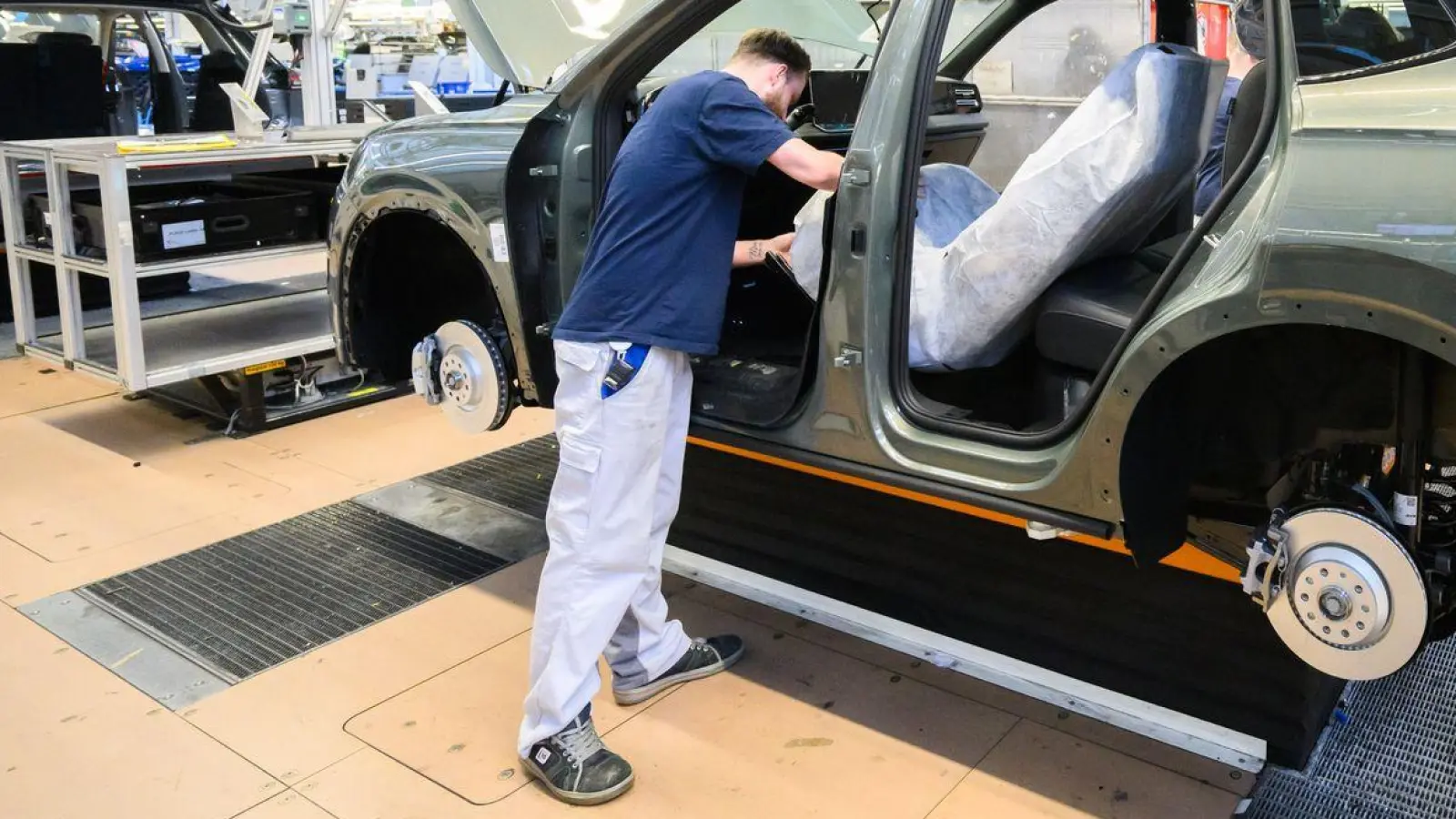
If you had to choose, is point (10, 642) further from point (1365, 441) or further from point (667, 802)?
point (1365, 441)

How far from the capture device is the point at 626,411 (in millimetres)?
2586

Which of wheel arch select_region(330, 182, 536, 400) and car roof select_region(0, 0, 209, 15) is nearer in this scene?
wheel arch select_region(330, 182, 536, 400)

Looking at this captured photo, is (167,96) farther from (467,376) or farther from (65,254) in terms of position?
(467,376)

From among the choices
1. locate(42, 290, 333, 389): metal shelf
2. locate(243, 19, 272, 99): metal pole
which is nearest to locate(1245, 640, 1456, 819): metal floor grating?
locate(42, 290, 333, 389): metal shelf

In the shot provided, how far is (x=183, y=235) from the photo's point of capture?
481 centimetres

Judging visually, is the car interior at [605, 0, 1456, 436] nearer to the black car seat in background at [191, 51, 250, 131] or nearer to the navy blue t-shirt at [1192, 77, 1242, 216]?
the navy blue t-shirt at [1192, 77, 1242, 216]

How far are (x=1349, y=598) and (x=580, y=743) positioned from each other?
1538 millimetres

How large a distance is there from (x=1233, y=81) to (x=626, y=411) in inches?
91.1

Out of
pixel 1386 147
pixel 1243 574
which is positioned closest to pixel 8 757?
pixel 1243 574

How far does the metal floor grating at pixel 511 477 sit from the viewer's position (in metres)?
4.31

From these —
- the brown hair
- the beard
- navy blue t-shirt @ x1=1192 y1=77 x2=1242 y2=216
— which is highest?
the brown hair

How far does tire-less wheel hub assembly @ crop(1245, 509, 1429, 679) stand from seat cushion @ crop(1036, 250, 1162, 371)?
19.4 inches

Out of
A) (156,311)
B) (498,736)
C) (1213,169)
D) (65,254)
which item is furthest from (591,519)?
(156,311)

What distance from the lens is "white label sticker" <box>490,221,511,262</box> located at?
10.6ft
